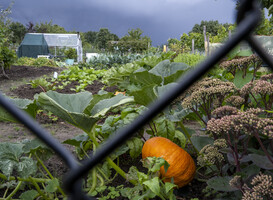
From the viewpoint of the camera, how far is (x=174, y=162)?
58.7 inches

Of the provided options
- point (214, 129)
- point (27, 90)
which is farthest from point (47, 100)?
point (27, 90)

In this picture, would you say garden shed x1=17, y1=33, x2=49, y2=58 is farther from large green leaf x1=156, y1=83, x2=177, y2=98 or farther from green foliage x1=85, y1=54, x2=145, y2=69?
large green leaf x1=156, y1=83, x2=177, y2=98

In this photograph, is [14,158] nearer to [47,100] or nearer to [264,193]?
[47,100]

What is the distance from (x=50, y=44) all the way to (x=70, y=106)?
30.5 meters

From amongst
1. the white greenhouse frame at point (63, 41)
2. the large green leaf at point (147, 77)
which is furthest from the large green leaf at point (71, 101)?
the white greenhouse frame at point (63, 41)

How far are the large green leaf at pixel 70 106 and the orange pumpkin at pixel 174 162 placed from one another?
0.43m

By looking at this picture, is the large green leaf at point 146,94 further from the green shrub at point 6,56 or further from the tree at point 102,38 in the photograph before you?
the tree at point 102,38

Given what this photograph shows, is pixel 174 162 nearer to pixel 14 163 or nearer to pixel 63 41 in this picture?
pixel 14 163

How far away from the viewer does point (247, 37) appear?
32 centimetres

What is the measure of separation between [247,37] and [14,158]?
4.04 feet

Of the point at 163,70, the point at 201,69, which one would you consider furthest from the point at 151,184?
the point at 163,70

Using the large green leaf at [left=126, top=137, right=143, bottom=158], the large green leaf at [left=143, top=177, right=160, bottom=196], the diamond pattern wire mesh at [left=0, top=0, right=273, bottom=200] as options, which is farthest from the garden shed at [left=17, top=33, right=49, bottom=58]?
the diamond pattern wire mesh at [left=0, top=0, right=273, bottom=200]

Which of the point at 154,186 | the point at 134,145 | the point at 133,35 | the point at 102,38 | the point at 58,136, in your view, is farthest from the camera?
the point at 102,38

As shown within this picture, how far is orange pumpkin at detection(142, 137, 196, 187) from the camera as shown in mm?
1487
